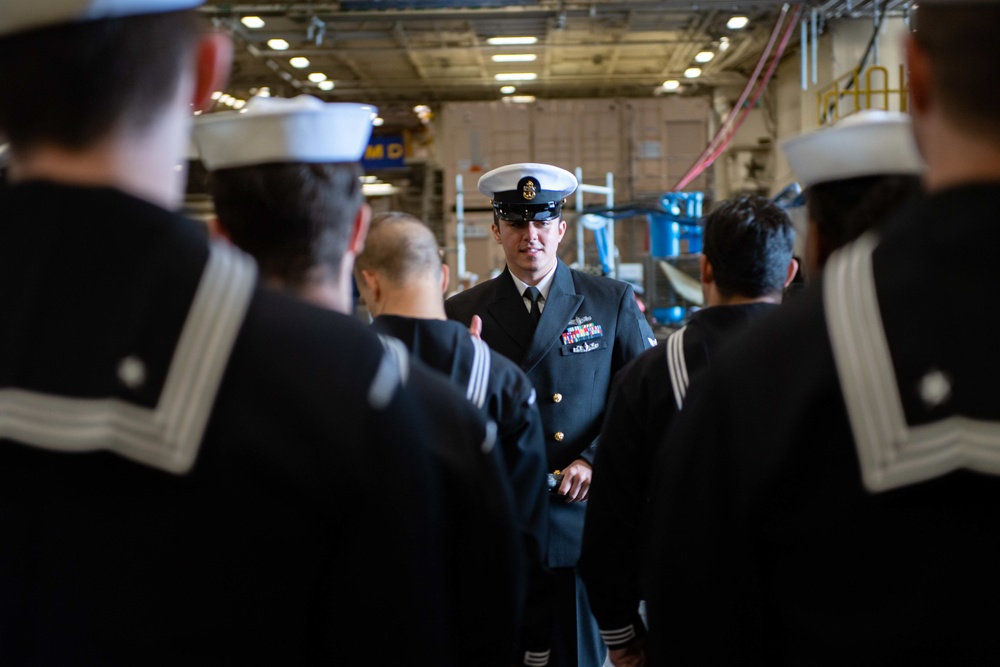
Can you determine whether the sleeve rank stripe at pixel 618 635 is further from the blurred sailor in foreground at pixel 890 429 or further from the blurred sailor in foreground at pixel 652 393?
the blurred sailor in foreground at pixel 890 429

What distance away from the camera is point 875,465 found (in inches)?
38.2

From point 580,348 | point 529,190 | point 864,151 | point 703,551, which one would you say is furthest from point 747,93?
point 703,551

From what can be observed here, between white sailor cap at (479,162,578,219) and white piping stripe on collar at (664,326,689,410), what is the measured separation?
1.19m

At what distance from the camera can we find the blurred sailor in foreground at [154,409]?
947 mm

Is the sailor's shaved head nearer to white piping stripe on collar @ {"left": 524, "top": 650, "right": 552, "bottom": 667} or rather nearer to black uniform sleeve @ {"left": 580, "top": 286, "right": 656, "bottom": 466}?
white piping stripe on collar @ {"left": 524, "top": 650, "right": 552, "bottom": 667}

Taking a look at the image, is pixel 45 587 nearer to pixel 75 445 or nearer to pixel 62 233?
pixel 75 445

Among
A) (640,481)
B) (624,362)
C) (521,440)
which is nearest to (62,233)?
(521,440)

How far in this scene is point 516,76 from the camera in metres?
16.0

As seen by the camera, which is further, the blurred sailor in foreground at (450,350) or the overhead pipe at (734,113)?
the overhead pipe at (734,113)

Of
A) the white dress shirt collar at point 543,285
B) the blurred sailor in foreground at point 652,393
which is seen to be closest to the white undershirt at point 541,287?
the white dress shirt collar at point 543,285

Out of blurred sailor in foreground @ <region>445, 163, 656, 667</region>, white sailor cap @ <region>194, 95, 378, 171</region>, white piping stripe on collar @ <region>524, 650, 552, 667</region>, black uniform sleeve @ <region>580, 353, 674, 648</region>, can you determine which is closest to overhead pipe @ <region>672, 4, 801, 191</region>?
blurred sailor in foreground @ <region>445, 163, 656, 667</region>

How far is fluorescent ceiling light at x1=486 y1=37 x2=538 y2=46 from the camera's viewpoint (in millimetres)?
12656

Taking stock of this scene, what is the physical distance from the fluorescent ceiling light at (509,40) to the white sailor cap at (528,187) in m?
9.90

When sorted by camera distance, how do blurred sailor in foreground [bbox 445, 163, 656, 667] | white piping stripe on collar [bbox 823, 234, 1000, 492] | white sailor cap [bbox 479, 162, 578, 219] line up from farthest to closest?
white sailor cap [bbox 479, 162, 578, 219]
blurred sailor in foreground [bbox 445, 163, 656, 667]
white piping stripe on collar [bbox 823, 234, 1000, 492]
